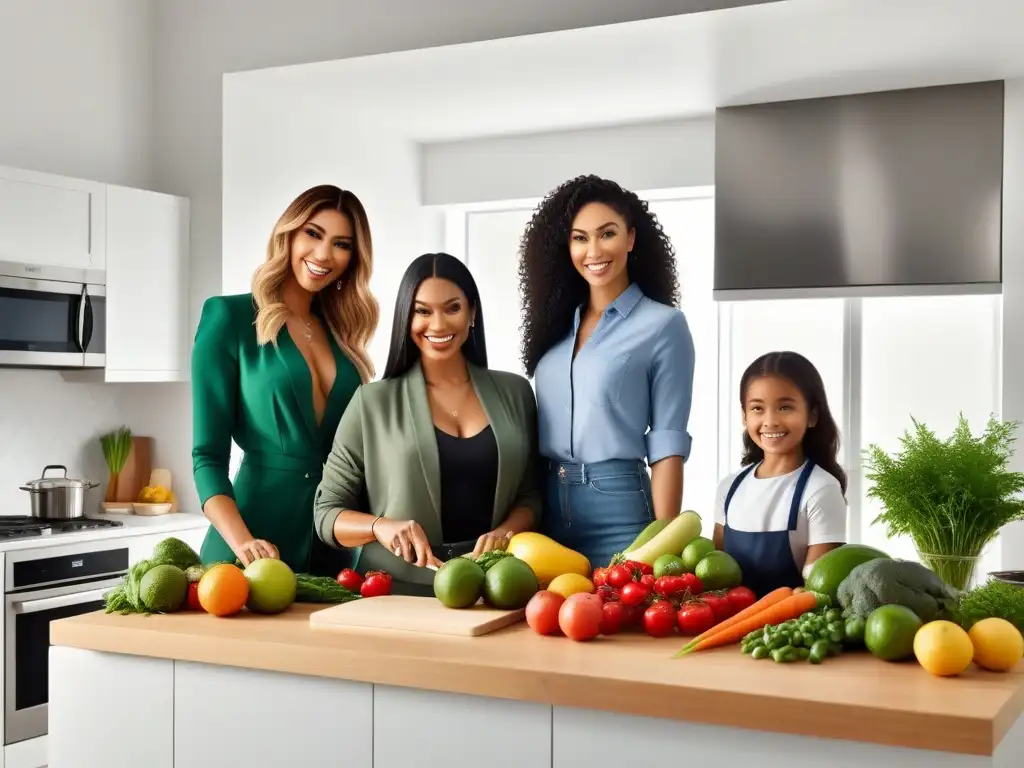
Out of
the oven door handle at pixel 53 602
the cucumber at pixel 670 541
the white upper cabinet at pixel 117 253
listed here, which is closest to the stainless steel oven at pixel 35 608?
the oven door handle at pixel 53 602

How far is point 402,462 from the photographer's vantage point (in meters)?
2.40

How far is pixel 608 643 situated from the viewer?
1843 mm

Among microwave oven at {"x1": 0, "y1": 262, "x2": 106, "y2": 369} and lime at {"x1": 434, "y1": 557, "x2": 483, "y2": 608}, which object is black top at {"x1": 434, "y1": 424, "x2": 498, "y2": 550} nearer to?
lime at {"x1": 434, "y1": 557, "x2": 483, "y2": 608}

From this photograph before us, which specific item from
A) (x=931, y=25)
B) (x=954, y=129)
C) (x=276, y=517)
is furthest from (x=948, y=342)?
(x=276, y=517)

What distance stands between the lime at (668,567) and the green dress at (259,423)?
1003 mm

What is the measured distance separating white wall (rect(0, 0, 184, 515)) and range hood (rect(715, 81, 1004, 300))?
96.0 inches

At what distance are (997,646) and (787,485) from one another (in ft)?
1.95

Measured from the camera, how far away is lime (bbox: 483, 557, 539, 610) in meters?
2.00

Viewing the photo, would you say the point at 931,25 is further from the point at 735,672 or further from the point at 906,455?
the point at 735,672

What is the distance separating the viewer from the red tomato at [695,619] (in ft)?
6.16

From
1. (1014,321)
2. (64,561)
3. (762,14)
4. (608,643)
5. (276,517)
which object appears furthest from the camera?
(1014,321)

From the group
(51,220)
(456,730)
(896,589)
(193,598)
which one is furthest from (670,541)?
(51,220)

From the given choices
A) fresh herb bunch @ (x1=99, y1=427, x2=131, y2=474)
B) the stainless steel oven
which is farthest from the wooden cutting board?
fresh herb bunch @ (x1=99, y1=427, x2=131, y2=474)

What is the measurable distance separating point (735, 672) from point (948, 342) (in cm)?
333
